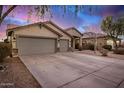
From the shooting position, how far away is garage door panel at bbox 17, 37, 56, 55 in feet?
30.6

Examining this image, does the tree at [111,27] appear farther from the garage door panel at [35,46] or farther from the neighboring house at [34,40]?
the garage door panel at [35,46]

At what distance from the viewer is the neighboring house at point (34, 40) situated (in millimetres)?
9094

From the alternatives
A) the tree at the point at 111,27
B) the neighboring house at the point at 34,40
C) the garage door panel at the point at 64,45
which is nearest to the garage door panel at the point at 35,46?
the neighboring house at the point at 34,40

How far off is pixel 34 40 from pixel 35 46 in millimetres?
640

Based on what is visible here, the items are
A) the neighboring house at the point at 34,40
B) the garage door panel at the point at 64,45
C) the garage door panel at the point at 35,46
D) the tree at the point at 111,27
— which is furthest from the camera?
the tree at the point at 111,27

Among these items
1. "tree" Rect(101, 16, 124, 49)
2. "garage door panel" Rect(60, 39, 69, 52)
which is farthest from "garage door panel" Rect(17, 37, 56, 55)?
"tree" Rect(101, 16, 124, 49)

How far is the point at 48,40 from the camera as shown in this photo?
453 inches

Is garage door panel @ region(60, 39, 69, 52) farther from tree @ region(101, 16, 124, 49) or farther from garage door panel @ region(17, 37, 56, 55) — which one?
tree @ region(101, 16, 124, 49)

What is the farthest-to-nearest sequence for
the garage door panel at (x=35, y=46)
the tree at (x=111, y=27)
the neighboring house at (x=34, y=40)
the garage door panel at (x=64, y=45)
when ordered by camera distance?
the tree at (x=111, y=27)
the garage door panel at (x=64, y=45)
the garage door panel at (x=35, y=46)
the neighboring house at (x=34, y=40)

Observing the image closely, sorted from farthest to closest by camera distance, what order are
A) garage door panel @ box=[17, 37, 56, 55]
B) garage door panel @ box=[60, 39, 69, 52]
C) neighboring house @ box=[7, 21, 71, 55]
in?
1. garage door panel @ box=[60, 39, 69, 52]
2. garage door panel @ box=[17, 37, 56, 55]
3. neighboring house @ box=[7, 21, 71, 55]
